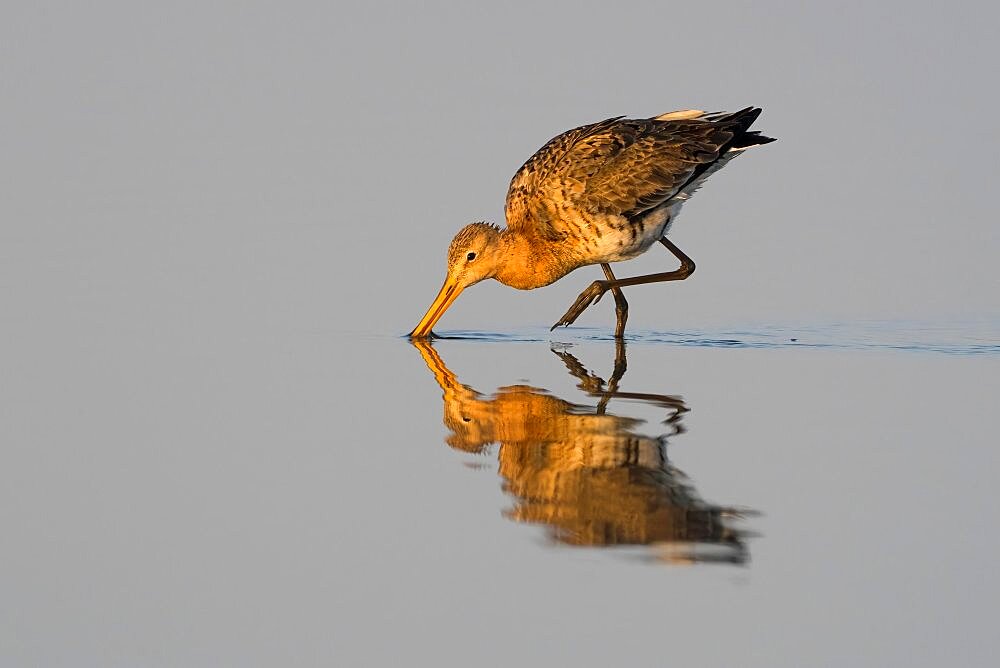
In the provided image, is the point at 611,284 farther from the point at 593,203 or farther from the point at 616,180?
the point at 616,180

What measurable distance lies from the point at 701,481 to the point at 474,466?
113 cm

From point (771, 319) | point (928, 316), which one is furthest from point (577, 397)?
point (928, 316)

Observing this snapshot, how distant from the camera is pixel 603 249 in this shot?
1173cm

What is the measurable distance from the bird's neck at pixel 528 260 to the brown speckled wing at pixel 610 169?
0.34 feet

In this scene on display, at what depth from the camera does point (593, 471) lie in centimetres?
688

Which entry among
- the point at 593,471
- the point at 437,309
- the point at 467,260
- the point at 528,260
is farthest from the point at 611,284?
the point at 593,471

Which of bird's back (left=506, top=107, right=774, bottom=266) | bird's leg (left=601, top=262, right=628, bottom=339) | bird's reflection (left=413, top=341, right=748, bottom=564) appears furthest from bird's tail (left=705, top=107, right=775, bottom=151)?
bird's reflection (left=413, top=341, right=748, bottom=564)

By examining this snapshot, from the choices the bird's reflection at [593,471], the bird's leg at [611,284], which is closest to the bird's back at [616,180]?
the bird's leg at [611,284]

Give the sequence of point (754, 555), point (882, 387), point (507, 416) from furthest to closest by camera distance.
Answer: point (882, 387) < point (507, 416) < point (754, 555)

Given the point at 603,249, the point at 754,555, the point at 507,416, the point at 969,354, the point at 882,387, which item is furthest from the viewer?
the point at 603,249

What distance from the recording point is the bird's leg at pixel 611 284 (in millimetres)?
→ 11727

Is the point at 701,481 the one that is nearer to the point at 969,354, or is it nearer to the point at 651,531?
the point at 651,531

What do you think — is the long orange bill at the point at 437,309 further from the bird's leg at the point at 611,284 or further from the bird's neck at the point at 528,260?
the bird's leg at the point at 611,284

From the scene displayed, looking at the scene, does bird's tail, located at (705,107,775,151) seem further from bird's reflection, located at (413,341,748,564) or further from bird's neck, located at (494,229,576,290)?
bird's reflection, located at (413,341,748,564)
